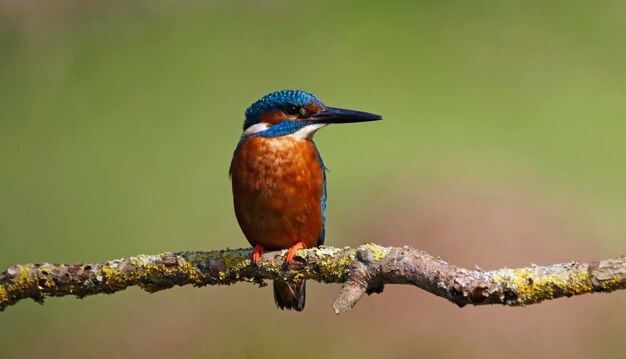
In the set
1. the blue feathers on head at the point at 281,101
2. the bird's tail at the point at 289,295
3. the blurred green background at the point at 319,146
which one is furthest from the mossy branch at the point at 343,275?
the blurred green background at the point at 319,146

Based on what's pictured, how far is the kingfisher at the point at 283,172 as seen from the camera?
304 centimetres

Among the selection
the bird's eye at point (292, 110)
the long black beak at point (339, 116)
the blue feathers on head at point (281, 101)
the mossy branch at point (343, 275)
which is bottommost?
the mossy branch at point (343, 275)

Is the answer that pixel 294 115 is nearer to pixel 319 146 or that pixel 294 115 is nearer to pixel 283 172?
pixel 283 172

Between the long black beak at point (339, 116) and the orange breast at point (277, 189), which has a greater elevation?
the long black beak at point (339, 116)

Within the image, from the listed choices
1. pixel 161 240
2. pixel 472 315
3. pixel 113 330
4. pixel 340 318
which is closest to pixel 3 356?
pixel 113 330

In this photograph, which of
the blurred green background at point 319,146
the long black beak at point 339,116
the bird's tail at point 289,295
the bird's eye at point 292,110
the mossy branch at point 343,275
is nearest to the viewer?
the mossy branch at point 343,275

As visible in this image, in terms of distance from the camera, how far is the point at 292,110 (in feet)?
10.3

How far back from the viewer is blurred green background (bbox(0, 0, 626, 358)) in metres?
4.28

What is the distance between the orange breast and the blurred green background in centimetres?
129

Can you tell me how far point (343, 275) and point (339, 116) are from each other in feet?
2.67

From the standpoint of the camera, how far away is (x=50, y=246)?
15.6 feet

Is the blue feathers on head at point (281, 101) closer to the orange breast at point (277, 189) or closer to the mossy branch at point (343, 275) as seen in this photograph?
the orange breast at point (277, 189)

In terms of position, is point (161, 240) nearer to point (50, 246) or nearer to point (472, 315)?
point (50, 246)

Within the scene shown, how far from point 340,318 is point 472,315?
0.65m
